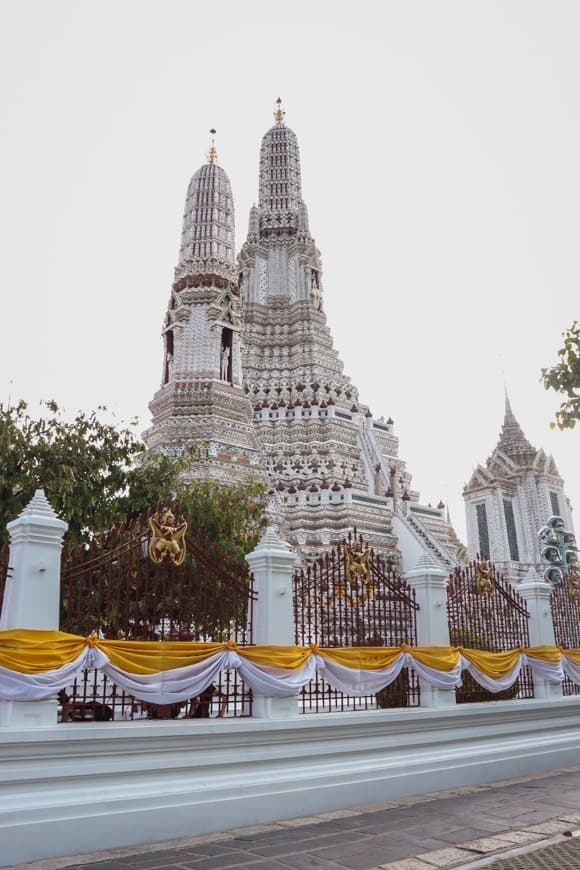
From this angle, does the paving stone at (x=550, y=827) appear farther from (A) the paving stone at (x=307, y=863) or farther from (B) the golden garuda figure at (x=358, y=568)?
(B) the golden garuda figure at (x=358, y=568)

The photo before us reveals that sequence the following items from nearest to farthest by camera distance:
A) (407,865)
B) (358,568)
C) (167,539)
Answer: (407,865)
(167,539)
(358,568)

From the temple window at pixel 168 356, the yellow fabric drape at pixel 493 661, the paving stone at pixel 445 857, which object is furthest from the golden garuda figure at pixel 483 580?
the temple window at pixel 168 356

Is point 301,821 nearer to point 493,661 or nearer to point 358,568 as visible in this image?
point 358,568

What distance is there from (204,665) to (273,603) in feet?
4.04

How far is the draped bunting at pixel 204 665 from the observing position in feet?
22.9

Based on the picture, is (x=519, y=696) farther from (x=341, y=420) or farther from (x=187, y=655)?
(x=341, y=420)

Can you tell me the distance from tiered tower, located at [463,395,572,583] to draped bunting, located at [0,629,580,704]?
43.1m

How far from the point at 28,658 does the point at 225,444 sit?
907 inches

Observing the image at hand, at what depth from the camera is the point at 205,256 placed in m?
35.3

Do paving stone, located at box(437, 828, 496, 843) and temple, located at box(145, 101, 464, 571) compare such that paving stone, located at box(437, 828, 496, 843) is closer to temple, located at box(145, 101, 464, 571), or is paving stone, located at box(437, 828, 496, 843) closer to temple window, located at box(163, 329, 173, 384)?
temple, located at box(145, 101, 464, 571)

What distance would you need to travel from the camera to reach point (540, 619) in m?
13.1

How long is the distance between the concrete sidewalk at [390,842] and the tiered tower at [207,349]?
20.7 meters

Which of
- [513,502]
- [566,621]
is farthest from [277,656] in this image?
[513,502]

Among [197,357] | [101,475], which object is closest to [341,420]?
[197,357]
